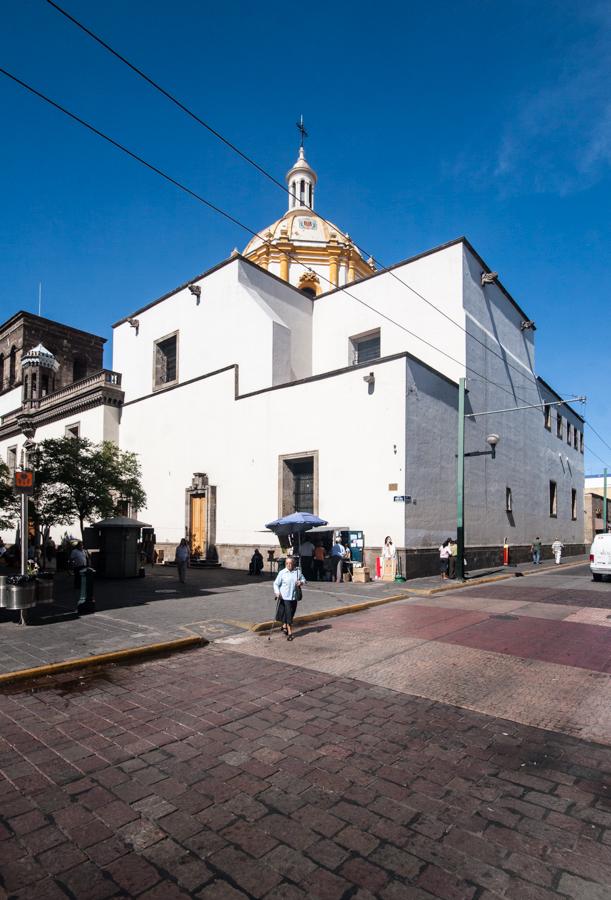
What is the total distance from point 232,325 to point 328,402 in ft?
28.0

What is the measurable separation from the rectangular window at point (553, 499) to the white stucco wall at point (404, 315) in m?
17.8

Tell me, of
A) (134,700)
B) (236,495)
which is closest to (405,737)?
(134,700)

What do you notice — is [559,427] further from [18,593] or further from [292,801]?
[292,801]

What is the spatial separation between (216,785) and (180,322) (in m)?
29.4

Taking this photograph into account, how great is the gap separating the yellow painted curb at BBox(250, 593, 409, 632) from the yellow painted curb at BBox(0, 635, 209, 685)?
1.44 metres

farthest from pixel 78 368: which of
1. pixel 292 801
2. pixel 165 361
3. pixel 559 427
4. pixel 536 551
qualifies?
pixel 292 801

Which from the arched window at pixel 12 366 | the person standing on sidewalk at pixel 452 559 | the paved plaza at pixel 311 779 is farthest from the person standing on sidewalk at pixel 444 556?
the arched window at pixel 12 366

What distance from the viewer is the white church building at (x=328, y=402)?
20906 millimetres

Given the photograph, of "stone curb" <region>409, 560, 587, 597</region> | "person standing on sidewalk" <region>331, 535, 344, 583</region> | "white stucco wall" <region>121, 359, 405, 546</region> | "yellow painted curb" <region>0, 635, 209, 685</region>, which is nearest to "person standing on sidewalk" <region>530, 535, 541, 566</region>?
"stone curb" <region>409, 560, 587, 597</region>

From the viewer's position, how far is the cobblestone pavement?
3.08 m

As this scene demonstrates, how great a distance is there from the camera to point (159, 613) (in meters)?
11.5

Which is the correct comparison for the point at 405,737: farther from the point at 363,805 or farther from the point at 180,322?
the point at 180,322

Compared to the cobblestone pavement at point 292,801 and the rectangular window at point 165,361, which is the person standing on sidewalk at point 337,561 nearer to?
the cobblestone pavement at point 292,801

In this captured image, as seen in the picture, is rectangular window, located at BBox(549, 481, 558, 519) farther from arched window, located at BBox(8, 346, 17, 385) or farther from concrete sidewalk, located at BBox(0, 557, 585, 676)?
arched window, located at BBox(8, 346, 17, 385)
